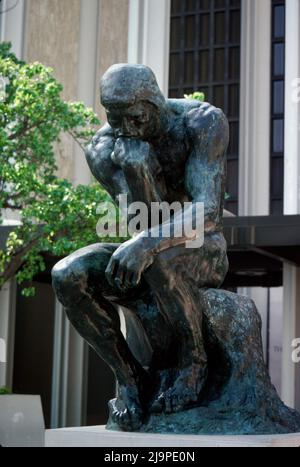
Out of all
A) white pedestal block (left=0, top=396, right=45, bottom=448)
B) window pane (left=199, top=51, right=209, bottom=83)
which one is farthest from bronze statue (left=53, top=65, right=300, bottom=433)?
window pane (left=199, top=51, right=209, bottom=83)

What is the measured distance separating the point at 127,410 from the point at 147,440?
1.17 feet

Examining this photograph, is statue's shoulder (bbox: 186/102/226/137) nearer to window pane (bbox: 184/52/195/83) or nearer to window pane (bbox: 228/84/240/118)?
window pane (bbox: 228/84/240/118)

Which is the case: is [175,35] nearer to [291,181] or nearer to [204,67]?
[204,67]

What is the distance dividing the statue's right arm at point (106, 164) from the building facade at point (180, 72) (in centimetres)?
1894

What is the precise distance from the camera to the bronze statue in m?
4.95

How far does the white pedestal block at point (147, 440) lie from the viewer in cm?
455

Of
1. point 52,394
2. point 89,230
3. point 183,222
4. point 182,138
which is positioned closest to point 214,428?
point 183,222

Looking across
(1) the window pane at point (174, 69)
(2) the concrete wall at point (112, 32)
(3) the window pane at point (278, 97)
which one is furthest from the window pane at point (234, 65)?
(2) the concrete wall at point (112, 32)

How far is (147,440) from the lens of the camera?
4.67 metres

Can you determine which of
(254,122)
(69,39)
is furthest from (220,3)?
(69,39)

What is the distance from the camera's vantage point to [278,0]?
25.6m

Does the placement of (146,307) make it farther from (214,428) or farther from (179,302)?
(214,428)

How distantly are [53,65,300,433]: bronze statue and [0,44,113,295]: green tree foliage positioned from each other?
1024 cm

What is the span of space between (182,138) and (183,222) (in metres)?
0.63
